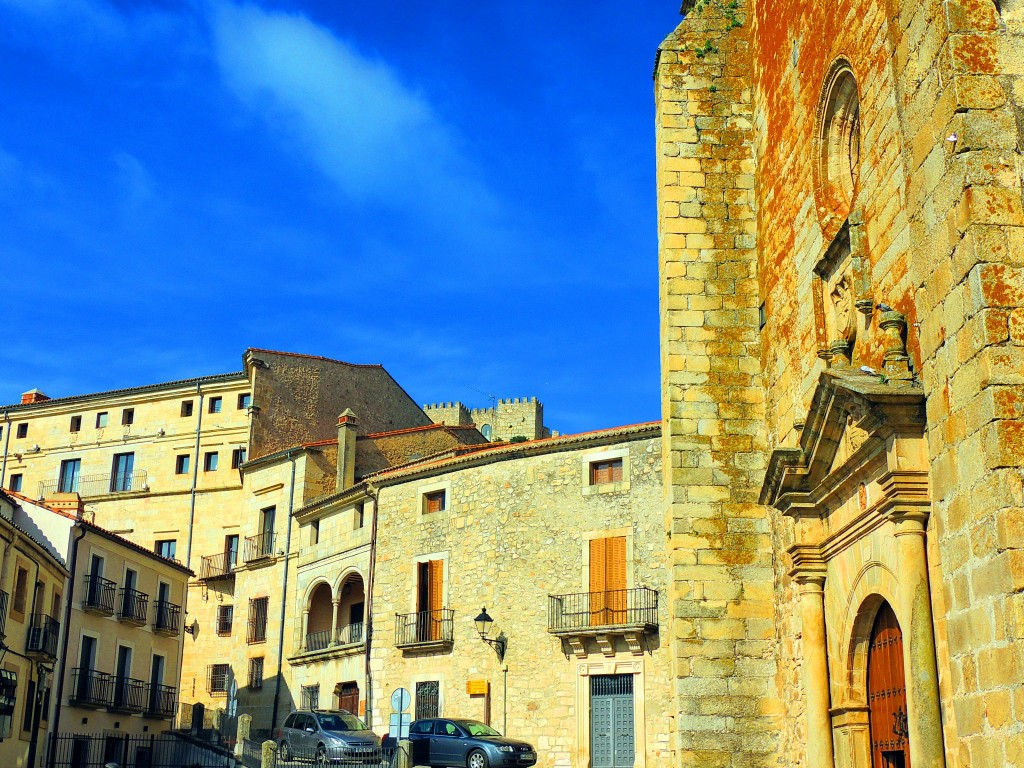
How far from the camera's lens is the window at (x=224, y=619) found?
40.1m

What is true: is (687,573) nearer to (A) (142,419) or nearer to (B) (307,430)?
(B) (307,430)

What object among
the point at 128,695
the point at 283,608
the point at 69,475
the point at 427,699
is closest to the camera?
the point at 427,699

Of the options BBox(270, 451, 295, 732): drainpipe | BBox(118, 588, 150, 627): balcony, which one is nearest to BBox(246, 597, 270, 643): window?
Answer: BBox(270, 451, 295, 732): drainpipe

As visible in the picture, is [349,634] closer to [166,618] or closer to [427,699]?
[427,699]

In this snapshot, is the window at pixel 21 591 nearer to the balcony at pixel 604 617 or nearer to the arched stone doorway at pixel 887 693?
the balcony at pixel 604 617

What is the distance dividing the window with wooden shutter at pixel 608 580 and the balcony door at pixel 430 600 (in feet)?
14.1

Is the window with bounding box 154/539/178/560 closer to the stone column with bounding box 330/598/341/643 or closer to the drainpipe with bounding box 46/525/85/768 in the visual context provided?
the stone column with bounding box 330/598/341/643

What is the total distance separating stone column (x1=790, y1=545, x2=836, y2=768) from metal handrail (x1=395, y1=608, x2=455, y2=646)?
1991cm

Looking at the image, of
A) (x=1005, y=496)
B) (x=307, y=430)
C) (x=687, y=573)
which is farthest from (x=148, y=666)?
(x=1005, y=496)

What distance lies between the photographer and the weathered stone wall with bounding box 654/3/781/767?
10844mm

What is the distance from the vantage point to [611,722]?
2608 cm

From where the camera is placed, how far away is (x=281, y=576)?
119 feet

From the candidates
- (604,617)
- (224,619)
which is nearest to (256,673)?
(224,619)

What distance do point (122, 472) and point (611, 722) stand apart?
25.4 m
